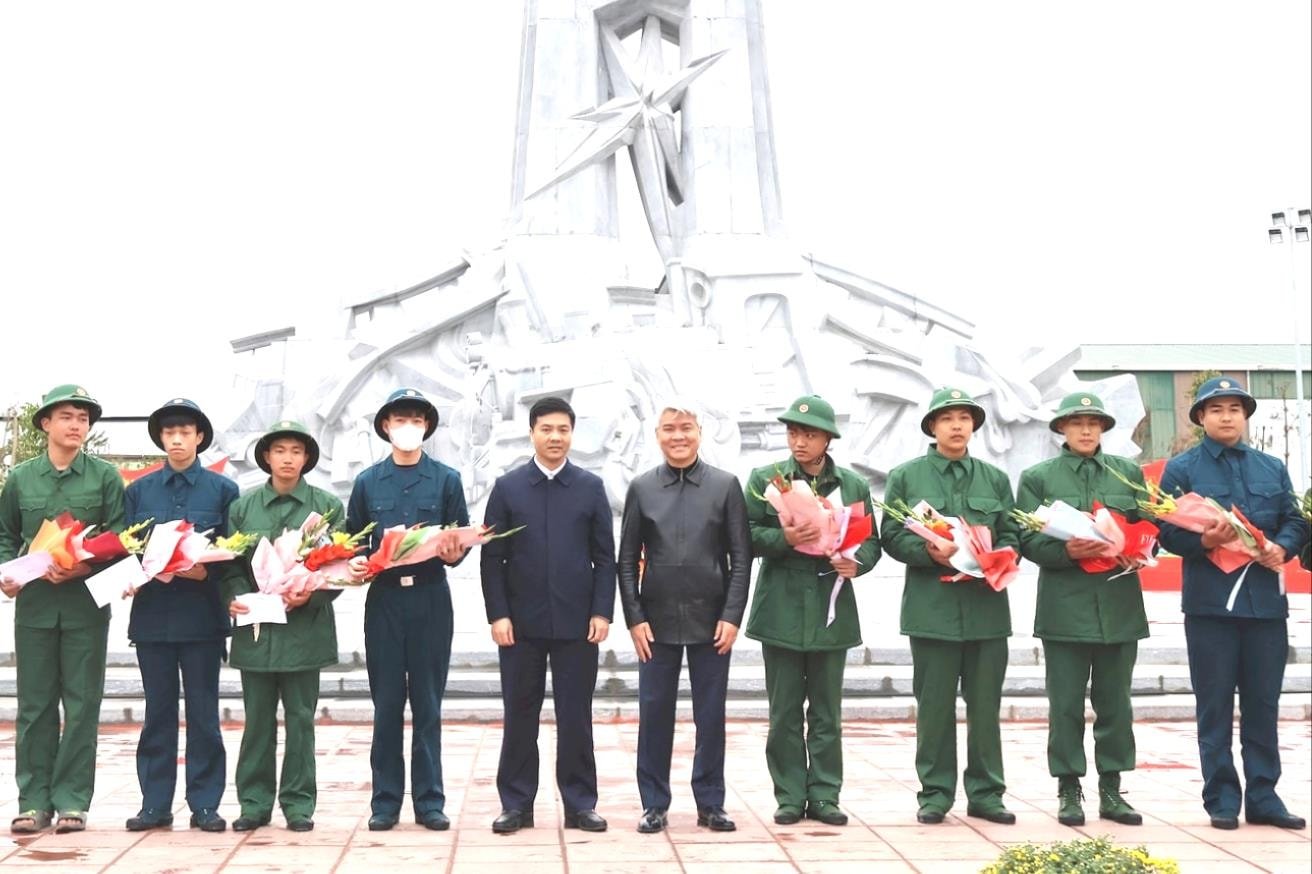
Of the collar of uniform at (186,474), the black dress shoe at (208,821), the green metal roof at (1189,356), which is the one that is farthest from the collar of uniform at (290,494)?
the green metal roof at (1189,356)

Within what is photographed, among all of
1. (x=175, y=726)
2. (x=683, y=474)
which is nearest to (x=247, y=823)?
(x=175, y=726)

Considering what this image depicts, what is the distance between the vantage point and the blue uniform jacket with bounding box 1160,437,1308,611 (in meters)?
5.17

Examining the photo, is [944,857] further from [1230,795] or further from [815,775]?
[1230,795]

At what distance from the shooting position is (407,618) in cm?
515

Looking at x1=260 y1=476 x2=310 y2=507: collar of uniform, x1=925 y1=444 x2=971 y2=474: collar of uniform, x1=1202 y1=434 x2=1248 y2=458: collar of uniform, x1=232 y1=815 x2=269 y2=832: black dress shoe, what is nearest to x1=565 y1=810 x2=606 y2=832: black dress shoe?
x1=232 y1=815 x2=269 y2=832: black dress shoe

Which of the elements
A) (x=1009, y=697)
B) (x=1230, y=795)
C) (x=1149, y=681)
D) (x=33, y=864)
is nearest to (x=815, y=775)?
(x=1230, y=795)

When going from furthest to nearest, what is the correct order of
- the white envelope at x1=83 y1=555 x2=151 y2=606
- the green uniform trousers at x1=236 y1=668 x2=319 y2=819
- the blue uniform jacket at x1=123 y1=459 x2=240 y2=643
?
the blue uniform jacket at x1=123 y1=459 x2=240 y2=643 < the green uniform trousers at x1=236 y1=668 x2=319 y2=819 < the white envelope at x1=83 y1=555 x2=151 y2=606

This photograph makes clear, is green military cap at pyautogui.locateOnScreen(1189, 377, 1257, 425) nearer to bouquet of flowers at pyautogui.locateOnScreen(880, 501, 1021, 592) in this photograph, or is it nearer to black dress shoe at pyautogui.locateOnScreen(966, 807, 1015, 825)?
bouquet of flowers at pyautogui.locateOnScreen(880, 501, 1021, 592)

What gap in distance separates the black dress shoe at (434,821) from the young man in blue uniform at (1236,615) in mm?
2606

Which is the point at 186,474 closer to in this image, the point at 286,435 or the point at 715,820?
the point at 286,435

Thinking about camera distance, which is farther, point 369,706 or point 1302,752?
point 369,706

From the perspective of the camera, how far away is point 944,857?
14.9ft

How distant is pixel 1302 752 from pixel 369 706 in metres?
4.50

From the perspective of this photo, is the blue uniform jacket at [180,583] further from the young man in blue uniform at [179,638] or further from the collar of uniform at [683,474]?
the collar of uniform at [683,474]
